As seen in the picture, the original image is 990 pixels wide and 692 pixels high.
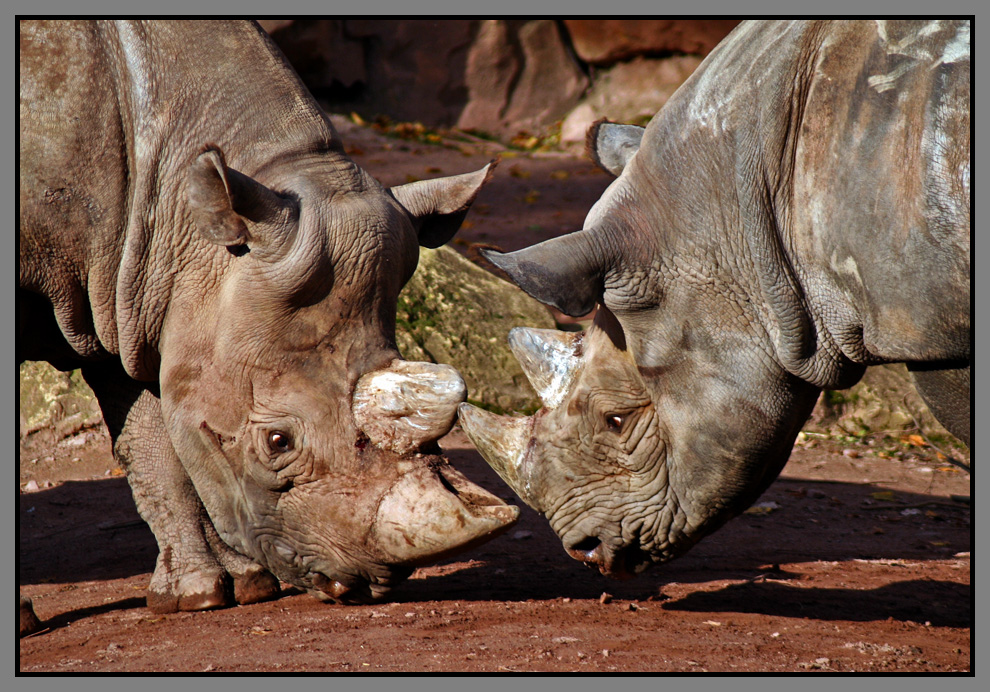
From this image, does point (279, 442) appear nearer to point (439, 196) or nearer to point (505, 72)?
point (439, 196)

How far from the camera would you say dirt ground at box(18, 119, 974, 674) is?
12.5 ft

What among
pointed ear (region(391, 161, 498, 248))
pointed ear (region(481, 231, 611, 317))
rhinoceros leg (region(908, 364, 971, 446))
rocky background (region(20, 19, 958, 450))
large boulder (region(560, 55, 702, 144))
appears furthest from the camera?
large boulder (region(560, 55, 702, 144))

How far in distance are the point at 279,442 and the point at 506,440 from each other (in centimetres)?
86

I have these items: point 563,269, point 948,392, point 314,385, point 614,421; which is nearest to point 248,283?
point 314,385

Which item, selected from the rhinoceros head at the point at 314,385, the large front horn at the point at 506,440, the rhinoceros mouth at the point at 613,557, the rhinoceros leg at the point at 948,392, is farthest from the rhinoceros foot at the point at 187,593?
the rhinoceros leg at the point at 948,392

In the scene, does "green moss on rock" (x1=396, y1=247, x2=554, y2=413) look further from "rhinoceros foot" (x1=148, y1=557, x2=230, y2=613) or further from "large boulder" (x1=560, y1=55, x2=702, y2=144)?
"large boulder" (x1=560, y1=55, x2=702, y2=144)

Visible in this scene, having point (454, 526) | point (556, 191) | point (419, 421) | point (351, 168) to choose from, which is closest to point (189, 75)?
point (351, 168)

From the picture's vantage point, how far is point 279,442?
402 cm

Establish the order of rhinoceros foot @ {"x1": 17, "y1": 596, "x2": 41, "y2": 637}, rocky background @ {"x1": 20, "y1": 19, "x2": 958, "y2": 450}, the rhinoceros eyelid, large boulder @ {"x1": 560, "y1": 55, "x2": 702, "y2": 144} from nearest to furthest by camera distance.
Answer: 1. the rhinoceros eyelid
2. rhinoceros foot @ {"x1": 17, "y1": 596, "x2": 41, "y2": 637}
3. rocky background @ {"x1": 20, "y1": 19, "x2": 958, "y2": 450}
4. large boulder @ {"x1": 560, "y1": 55, "x2": 702, "y2": 144}

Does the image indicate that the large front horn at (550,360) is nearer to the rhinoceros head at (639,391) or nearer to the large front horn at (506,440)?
the rhinoceros head at (639,391)

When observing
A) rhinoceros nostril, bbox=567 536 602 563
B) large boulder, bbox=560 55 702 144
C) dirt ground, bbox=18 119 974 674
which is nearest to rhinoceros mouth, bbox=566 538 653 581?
rhinoceros nostril, bbox=567 536 602 563

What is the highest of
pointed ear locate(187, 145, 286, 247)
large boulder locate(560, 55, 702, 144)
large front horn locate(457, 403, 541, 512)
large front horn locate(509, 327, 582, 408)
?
large boulder locate(560, 55, 702, 144)

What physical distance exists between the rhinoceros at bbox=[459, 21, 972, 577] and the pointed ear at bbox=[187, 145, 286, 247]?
937 mm

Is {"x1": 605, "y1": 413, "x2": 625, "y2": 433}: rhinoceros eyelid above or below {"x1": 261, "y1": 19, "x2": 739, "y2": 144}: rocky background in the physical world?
below
